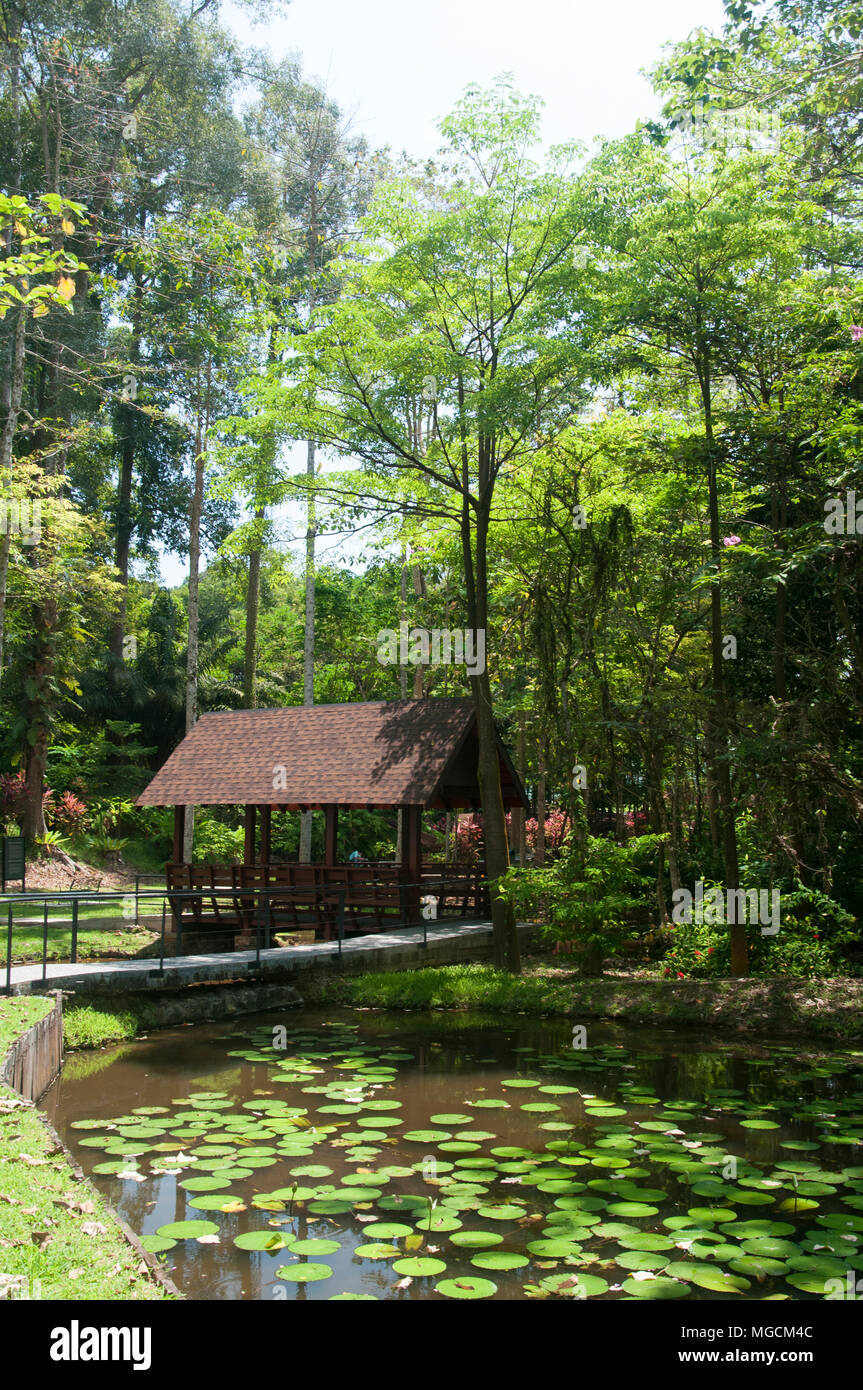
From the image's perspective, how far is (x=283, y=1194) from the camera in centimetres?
582

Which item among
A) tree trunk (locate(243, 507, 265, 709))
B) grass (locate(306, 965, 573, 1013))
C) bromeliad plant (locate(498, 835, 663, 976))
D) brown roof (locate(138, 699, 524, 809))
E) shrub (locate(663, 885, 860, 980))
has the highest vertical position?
tree trunk (locate(243, 507, 265, 709))

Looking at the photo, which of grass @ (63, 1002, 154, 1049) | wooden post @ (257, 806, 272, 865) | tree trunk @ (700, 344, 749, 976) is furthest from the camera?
wooden post @ (257, 806, 272, 865)

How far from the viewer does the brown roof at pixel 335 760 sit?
17.0m

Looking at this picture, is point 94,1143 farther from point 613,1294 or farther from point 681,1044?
point 681,1044

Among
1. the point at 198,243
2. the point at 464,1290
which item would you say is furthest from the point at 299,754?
the point at 464,1290

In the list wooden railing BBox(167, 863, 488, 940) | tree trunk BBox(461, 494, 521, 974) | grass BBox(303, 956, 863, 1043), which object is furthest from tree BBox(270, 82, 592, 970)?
wooden railing BBox(167, 863, 488, 940)

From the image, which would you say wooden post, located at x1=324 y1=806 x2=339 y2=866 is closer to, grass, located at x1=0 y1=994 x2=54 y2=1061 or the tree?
the tree

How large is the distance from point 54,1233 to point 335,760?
14.0m

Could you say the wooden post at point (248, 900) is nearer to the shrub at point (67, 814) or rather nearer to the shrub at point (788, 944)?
the shrub at point (788, 944)

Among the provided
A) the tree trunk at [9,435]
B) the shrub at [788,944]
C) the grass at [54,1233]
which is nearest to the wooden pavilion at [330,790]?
the shrub at [788,944]

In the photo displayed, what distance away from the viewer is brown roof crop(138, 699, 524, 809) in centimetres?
1700

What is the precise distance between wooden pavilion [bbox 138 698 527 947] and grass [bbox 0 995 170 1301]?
9.34 m

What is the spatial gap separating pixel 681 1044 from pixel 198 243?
10.5 meters

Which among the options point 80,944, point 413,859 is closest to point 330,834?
point 413,859
